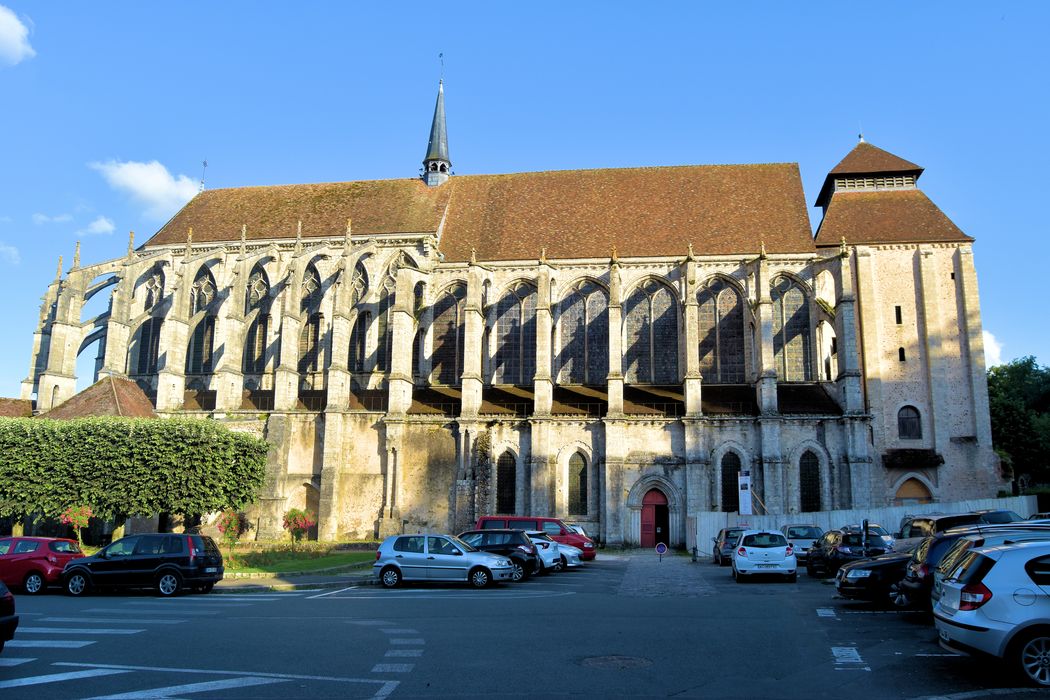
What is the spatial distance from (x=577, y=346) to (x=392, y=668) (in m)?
30.6

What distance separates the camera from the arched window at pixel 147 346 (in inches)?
1689

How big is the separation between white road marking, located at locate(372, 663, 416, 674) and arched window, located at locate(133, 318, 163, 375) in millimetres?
37948

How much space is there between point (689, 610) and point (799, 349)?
86.4 feet

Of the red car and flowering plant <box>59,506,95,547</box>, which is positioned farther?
flowering plant <box>59,506,95,547</box>

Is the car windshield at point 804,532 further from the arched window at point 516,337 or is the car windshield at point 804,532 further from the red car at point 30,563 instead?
the red car at point 30,563

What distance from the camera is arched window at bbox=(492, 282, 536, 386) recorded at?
39031 mm

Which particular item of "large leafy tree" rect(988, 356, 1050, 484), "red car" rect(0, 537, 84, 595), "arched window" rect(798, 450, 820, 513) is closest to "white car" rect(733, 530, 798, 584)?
"arched window" rect(798, 450, 820, 513)

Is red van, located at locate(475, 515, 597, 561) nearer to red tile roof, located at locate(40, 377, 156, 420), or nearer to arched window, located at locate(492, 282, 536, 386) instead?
arched window, located at locate(492, 282, 536, 386)

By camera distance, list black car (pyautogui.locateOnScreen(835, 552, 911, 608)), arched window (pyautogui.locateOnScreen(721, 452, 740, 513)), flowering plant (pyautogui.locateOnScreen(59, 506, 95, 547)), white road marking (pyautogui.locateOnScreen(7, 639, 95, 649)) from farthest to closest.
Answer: arched window (pyautogui.locateOnScreen(721, 452, 740, 513)) < flowering plant (pyautogui.locateOnScreen(59, 506, 95, 547)) < black car (pyautogui.locateOnScreen(835, 552, 911, 608)) < white road marking (pyautogui.locateOnScreen(7, 639, 95, 649))

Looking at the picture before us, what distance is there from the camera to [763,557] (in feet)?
62.6

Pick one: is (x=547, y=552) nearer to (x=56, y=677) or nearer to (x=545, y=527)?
(x=545, y=527)

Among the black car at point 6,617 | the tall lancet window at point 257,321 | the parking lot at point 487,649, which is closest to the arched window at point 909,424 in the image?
the parking lot at point 487,649

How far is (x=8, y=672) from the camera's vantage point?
29.5 ft

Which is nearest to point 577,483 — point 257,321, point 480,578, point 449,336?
point 449,336
